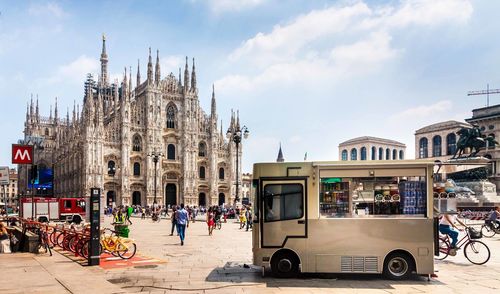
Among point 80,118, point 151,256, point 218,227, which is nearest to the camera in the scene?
point 151,256

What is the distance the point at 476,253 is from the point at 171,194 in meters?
56.3

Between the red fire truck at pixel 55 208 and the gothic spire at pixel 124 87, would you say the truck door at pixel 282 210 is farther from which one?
the gothic spire at pixel 124 87

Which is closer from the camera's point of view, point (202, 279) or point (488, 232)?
point (202, 279)

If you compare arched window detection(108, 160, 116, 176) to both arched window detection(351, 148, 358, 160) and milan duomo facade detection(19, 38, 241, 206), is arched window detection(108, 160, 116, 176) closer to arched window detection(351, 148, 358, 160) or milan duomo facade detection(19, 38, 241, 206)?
milan duomo facade detection(19, 38, 241, 206)

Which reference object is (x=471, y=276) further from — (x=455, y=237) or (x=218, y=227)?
(x=218, y=227)

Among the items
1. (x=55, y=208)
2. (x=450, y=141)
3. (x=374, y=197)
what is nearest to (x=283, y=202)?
(x=374, y=197)

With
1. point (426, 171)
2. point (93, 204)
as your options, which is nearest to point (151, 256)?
point (93, 204)

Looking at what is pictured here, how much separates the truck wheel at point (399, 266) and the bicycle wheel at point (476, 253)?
3.42 metres

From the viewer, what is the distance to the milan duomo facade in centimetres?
5991

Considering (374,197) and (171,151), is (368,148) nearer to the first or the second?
(171,151)

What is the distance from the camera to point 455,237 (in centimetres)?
1212

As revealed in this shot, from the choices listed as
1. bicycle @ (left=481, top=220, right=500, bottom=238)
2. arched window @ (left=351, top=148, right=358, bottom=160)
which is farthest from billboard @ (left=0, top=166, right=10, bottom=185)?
arched window @ (left=351, top=148, right=358, bottom=160)

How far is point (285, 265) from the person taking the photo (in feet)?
33.1

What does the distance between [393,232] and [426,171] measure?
149 centimetres
